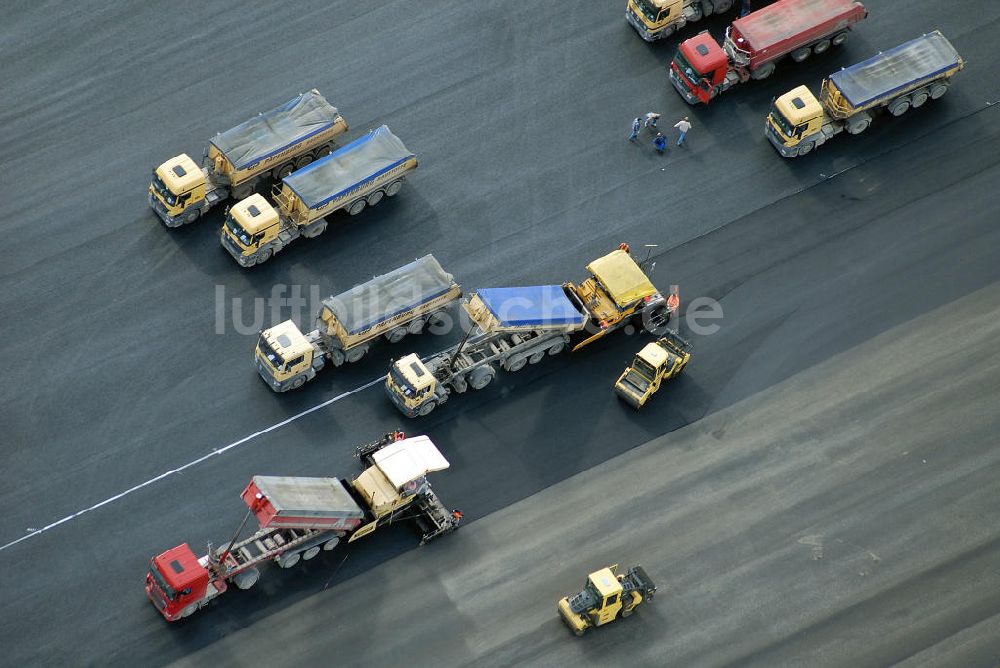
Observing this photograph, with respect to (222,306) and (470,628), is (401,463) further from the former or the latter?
(222,306)

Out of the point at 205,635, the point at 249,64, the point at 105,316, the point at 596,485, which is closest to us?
the point at 205,635

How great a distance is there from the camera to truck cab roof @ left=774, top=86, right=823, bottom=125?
88875 millimetres

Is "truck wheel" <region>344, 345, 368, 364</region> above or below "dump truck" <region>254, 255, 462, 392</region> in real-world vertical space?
below

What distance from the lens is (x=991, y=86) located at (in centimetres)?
9419

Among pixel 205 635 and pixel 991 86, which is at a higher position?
pixel 205 635

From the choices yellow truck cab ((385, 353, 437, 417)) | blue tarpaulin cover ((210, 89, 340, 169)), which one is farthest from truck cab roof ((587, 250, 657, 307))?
blue tarpaulin cover ((210, 89, 340, 169))

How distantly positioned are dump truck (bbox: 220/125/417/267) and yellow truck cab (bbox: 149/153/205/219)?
2.24 metres

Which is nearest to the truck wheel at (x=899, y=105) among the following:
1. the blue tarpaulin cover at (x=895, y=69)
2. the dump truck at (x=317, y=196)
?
the blue tarpaulin cover at (x=895, y=69)

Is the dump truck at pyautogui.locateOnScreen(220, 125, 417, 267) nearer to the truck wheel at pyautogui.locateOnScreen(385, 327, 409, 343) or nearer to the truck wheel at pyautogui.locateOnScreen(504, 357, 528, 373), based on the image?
the truck wheel at pyautogui.locateOnScreen(385, 327, 409, 343)

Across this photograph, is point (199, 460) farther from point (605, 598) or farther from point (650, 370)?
point (650, 370)

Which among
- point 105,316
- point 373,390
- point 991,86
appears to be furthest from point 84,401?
point 991,86

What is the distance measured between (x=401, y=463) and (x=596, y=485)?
31.4ft

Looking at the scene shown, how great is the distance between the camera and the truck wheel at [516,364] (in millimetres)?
81438

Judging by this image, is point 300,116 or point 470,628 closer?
point 470,628
